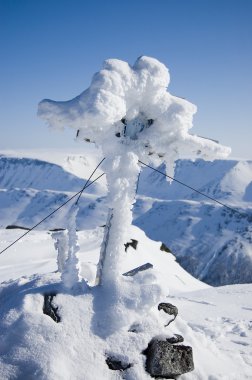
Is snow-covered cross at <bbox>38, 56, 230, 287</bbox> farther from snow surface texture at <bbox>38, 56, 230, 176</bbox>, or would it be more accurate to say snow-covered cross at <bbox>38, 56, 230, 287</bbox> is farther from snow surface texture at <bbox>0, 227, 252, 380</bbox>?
snow surface texture at <bbox>0, 227, 252, 380</bbox>

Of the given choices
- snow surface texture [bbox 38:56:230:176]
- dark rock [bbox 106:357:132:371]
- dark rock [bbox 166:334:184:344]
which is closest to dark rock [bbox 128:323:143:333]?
dark rock [bbox 166:334:184:344]

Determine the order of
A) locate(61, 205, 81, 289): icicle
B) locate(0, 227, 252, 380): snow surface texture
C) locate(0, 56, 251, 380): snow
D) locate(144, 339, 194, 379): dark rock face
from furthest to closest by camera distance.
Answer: locate(61, 205, 81, 289): icicle, locate(144, 339, 194, 379): dark rock face, locate(0, 56, 251, 380): snow, locate(0, 227, 252, 380): snow surface texture

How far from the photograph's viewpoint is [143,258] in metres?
27.0

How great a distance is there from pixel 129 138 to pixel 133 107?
0.77 meters

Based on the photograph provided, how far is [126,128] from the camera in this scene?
10.0m

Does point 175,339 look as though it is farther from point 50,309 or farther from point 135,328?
point 50,309

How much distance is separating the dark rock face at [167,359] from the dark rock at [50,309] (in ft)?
7.33

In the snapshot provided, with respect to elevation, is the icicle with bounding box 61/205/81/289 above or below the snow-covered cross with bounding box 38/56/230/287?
below

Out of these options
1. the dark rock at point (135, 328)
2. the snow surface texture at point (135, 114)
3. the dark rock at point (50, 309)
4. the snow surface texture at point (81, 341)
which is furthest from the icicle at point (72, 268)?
the snow surface texture at point (135, 114)

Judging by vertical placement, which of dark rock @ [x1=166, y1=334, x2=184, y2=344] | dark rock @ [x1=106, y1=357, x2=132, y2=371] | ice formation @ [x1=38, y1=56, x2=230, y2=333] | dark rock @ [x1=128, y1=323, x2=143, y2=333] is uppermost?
ice formation @ [x1=38, y1=56, x2=230, y2=333]

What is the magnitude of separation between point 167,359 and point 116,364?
3.83 feet

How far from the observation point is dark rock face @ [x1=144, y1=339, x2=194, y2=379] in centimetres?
882

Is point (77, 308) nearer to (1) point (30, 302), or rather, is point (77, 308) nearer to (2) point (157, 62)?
(1) point (30, 302)

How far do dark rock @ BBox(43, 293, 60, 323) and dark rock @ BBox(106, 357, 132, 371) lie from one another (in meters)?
1.48
